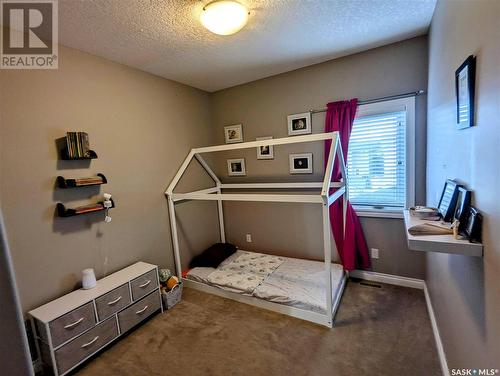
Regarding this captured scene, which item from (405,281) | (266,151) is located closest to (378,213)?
(405,281)

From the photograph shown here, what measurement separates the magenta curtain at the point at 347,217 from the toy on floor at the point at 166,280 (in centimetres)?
185

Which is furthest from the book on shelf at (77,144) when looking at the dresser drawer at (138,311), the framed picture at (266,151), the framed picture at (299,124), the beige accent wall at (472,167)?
the beige accent wall at (472,167)

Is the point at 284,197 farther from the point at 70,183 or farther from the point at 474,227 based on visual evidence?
the point at 70,183

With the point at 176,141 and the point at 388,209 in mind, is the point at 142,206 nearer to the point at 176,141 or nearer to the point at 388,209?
the point at 176,141

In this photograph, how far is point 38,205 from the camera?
1806 mm

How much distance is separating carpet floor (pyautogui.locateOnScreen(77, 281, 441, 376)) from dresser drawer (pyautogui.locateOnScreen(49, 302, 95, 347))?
0.30m

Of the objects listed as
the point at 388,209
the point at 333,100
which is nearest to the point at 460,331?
the point at 388,209

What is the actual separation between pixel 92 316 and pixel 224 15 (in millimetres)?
2317

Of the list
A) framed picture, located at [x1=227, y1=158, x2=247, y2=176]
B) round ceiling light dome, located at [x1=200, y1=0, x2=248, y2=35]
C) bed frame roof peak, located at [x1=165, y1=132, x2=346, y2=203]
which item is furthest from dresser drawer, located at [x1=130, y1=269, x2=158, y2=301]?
round ceiling light dome, located at [x1=200, y1=0, x2=248, y2=35]

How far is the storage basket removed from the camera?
2.44m

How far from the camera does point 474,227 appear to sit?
995mm

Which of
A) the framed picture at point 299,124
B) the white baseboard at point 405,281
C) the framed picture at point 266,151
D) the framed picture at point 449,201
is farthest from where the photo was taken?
the framed picture at point 266,151

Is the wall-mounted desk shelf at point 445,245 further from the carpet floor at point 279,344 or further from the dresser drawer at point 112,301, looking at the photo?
the dresser drawer at point 112,301

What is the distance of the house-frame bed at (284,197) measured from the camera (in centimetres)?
198
